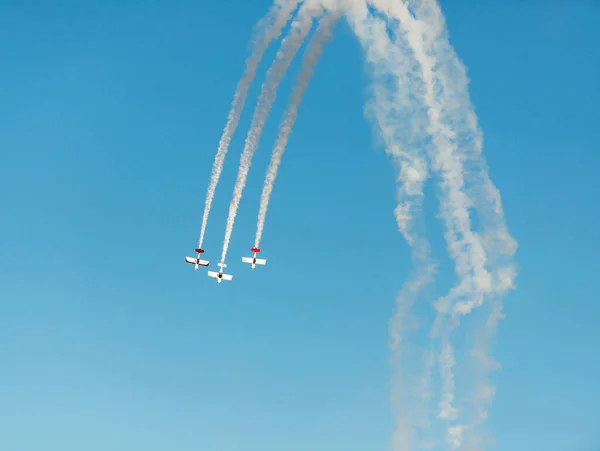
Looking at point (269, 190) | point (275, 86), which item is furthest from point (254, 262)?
point (275, 86)

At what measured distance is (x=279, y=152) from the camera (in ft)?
156

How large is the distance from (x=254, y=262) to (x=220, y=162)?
10.2m

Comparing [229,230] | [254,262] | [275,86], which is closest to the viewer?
[275,86]

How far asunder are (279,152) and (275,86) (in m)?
4.57

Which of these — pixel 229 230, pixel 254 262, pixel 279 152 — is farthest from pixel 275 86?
pixel 254 262

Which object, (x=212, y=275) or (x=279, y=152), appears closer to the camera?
(x=279, y=152)

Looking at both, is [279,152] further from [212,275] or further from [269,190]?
[212,275]

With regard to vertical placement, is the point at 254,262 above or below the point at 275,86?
below

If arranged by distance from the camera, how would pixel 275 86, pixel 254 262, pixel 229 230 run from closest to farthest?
pixel 275 86 → pixel 229 230 → pixel 254 262

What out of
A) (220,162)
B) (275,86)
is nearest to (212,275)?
(220,162)

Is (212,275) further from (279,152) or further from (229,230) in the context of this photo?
(279,152)

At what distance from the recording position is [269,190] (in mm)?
47938

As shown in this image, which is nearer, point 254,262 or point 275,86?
point 275,86

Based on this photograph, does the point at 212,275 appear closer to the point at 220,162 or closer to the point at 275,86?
the point at 220,162
